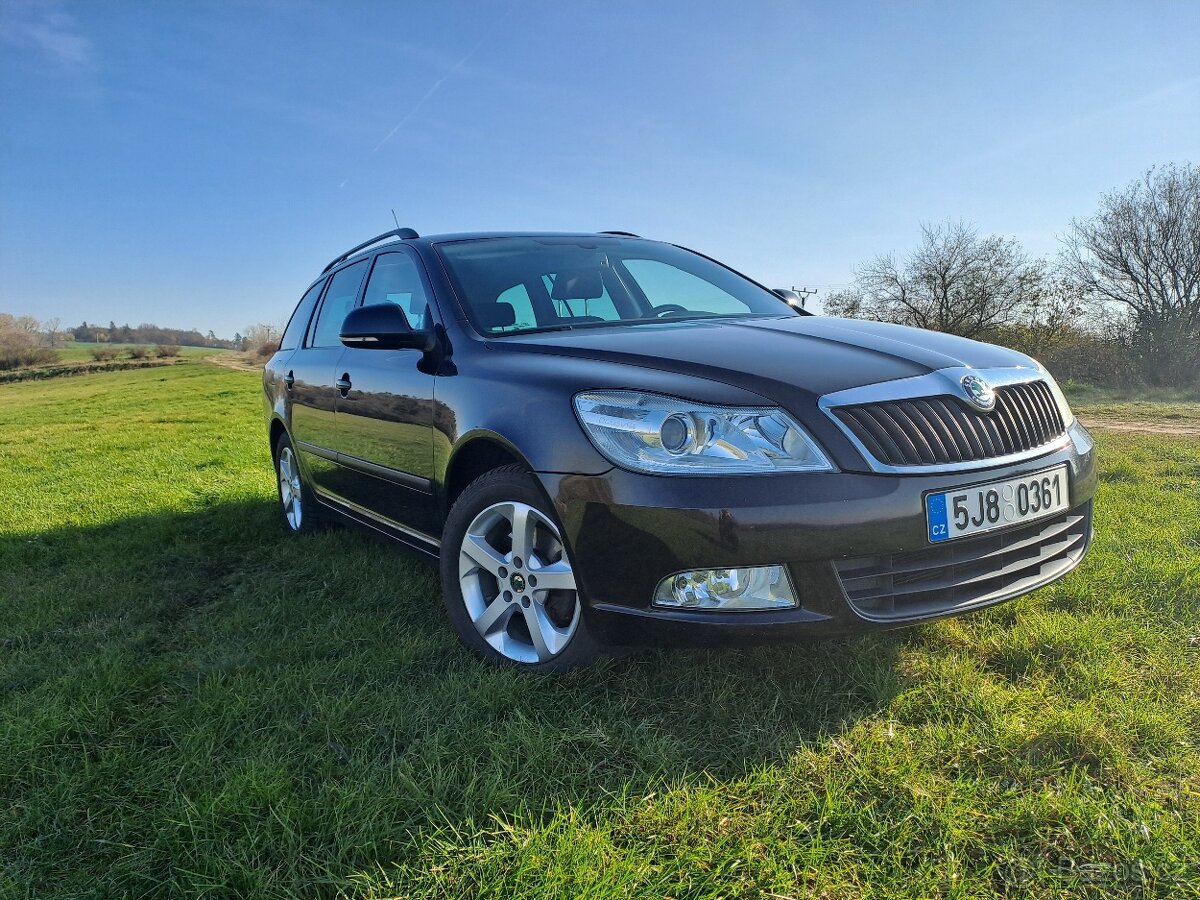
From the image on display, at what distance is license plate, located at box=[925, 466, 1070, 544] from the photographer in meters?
2.15

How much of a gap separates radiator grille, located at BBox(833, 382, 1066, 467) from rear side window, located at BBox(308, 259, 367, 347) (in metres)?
2.89

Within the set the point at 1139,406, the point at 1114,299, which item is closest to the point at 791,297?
the point at 1139,406

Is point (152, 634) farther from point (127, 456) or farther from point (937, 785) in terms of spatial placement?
point (127, 456)

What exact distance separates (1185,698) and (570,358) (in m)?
2.05

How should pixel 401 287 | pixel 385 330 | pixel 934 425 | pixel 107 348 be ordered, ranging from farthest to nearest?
pixel 107 348 → pixel 401 287 → pixel 385 330 → pixel 934 425

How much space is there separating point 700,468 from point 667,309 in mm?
1559

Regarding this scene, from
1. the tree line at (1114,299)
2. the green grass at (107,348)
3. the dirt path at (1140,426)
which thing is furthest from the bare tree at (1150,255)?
the green grass at (107,348)

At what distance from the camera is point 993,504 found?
226 cm

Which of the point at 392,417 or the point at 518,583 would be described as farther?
the point at 392,417

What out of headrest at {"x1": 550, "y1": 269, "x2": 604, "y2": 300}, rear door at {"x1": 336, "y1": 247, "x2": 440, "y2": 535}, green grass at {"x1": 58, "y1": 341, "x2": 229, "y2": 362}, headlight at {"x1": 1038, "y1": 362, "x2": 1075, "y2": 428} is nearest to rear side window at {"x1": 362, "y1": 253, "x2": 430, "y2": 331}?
rear door at {"x1": 336, "y1": 247, "x2": 440, "y2": 535}

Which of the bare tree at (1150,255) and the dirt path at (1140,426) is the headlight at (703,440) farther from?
the bare tree at (1150,255)

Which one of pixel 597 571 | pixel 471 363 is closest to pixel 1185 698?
pixel 597 571

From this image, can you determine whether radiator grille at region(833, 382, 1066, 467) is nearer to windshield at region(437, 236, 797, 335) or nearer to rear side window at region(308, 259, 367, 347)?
windshield at region(437, 236, 797, 335)

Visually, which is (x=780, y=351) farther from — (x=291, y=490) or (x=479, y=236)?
(x=291, y=490)
